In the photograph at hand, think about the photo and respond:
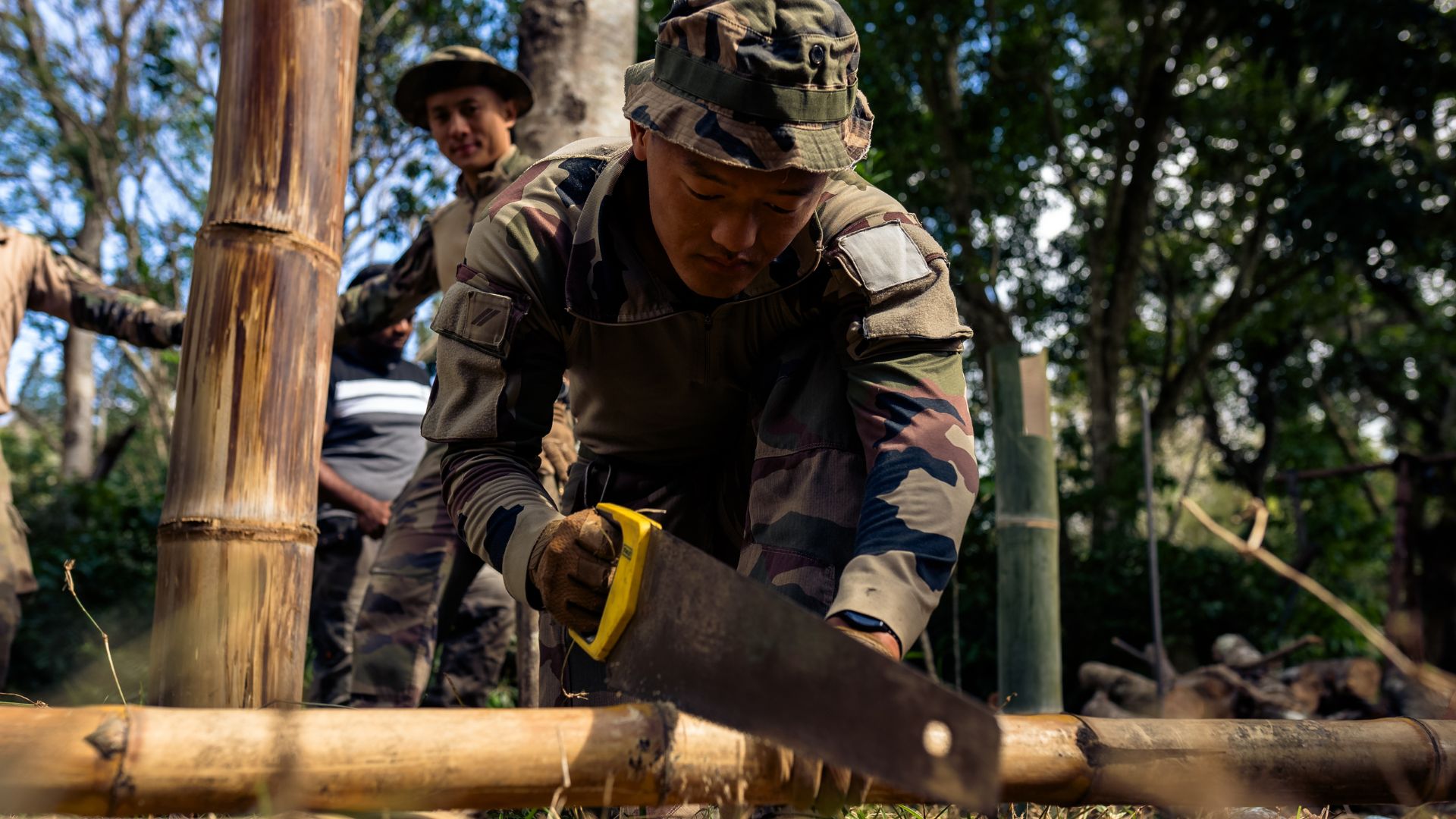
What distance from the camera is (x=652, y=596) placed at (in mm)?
2018

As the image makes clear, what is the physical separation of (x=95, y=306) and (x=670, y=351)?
2895 mm

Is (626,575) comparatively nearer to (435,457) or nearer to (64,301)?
(435,457)

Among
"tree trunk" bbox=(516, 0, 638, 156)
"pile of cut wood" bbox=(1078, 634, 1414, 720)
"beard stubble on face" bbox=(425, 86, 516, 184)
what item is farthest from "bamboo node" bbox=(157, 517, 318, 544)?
"pile of cut wood" bbox=(1078, 634, 1414, 720)

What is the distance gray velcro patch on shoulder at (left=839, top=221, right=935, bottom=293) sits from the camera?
7.41 ft

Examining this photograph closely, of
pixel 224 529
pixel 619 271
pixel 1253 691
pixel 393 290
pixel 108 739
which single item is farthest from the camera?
pixel 1253 691

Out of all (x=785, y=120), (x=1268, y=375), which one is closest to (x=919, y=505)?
(x=785, y=120)

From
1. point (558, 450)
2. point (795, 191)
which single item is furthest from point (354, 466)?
point (795, 191)

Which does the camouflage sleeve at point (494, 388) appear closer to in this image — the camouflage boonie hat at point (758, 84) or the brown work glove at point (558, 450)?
the camouflage boonie hat at point (758, 84)

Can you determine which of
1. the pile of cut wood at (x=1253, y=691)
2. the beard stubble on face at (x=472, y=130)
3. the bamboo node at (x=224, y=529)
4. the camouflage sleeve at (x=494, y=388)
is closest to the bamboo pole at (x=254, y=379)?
the bamboo node at (x=224, y=529)

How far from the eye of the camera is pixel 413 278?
4531 millimetres

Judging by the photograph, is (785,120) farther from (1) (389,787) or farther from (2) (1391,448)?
(2) (1391,448)

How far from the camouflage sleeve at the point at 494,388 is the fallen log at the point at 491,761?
2.11 ft

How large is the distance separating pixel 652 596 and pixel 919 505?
0.54 meters

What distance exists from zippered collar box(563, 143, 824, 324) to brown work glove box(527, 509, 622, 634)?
0.55m
